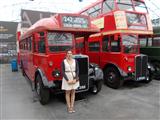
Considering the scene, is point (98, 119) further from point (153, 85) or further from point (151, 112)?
point (153, 85)

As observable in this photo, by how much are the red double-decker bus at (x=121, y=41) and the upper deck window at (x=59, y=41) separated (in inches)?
51.6

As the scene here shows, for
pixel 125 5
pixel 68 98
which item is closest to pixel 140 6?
pixel 125 5

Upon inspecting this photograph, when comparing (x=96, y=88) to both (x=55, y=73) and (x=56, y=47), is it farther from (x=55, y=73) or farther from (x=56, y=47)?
(x=56, y=47)

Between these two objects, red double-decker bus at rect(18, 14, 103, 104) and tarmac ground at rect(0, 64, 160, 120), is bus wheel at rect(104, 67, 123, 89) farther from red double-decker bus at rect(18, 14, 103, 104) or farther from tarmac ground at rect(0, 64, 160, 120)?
red double-decker bus at rect(18, 14, 103, 104)

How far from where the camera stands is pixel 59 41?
20.1ft

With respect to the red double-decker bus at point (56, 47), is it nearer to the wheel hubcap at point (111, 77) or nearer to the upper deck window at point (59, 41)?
the upper deck window at point (59, 41)

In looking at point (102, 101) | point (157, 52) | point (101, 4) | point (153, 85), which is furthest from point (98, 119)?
point (157, 52)

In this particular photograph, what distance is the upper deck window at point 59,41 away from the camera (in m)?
6.00

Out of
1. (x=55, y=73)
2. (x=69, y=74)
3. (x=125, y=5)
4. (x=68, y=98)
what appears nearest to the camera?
(x=69, y=74)

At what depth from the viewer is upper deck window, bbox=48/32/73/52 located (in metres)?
6.00

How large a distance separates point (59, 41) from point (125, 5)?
161 inches

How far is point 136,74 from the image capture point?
26.9 ft

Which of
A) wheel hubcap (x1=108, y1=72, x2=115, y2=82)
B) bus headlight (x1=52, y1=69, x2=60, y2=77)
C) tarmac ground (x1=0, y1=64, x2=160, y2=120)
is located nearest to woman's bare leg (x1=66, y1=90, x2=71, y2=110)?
tarmac ground (x1=0, y1=64, x2=160, y2=120)

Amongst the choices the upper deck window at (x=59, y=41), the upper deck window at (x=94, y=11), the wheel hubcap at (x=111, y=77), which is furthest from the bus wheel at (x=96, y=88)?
the upper deck window at (x=94, y=11)
